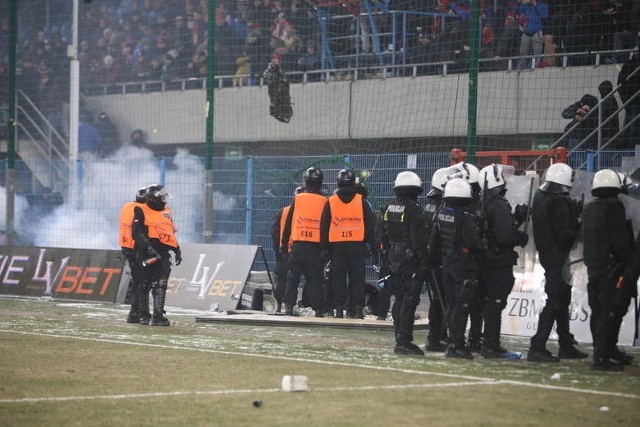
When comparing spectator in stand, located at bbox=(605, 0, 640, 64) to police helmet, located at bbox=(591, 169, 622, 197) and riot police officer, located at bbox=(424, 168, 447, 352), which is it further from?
police helmet, located at bbox=(591, 169, 622, 197)

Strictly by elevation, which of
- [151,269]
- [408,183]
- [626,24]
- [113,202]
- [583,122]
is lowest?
[151,269]

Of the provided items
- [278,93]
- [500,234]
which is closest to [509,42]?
[278,93]

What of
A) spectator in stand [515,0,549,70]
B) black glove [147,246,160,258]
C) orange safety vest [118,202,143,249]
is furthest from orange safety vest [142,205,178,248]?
spectator in stand [515,0,549,70]

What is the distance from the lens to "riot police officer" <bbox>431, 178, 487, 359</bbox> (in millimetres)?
12227

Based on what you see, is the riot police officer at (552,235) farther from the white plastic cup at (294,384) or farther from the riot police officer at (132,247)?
the riot police officer at (132,247)

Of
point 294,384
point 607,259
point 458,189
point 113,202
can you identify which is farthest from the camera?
point 113,202

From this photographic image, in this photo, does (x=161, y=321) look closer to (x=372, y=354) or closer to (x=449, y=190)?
(x=372, y=354)

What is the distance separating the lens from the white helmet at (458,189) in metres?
12.3

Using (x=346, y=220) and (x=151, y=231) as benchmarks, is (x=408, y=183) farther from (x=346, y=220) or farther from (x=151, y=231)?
(x=151, y=231)

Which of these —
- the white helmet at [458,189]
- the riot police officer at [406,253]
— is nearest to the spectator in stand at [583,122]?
the riot police officer at [406,253]

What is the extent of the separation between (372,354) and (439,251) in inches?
50.4

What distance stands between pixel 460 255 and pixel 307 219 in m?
5.37

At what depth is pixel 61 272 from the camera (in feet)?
70.7

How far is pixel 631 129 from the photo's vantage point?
754 inches
